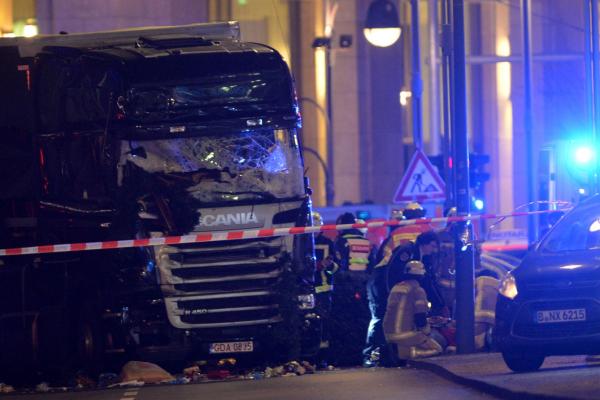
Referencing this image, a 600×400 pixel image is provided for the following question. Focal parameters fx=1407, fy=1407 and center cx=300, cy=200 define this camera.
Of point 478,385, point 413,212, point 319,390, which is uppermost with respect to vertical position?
point 413,212

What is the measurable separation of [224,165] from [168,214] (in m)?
0.79

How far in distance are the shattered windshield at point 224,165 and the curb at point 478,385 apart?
2253 millimetres

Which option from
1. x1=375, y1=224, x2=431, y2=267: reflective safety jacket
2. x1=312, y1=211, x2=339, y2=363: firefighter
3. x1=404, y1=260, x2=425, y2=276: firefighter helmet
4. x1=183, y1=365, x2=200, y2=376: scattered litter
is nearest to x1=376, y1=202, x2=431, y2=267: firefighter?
x1=375, y1=224, x2=431, y2=267: reflective safety jacket

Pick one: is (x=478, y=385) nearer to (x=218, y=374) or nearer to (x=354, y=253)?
(x=218, y=374)

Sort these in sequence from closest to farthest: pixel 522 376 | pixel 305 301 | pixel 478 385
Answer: pixel 478 385 → pixel 522 376 → pixel 305 301

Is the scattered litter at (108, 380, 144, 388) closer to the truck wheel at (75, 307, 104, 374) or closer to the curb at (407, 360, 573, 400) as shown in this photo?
the truck wheel at (75, 307, 104, 374)

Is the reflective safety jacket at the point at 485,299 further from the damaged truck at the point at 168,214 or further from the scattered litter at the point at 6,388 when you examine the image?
the scattered litter at the point at 6,388

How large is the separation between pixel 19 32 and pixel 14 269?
18938 mm

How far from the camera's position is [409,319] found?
52.2 feet

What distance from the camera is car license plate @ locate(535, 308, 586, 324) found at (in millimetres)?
12562

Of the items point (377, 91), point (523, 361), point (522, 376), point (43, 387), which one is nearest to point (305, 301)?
point (523, 361)

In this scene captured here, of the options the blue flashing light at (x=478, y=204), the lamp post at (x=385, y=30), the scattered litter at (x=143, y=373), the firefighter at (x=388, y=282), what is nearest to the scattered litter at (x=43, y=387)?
the scattered litter at (x=143, y=373)

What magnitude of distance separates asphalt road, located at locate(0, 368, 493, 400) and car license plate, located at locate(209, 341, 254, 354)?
1.26 ft

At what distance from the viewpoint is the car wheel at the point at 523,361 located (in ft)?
42.5
